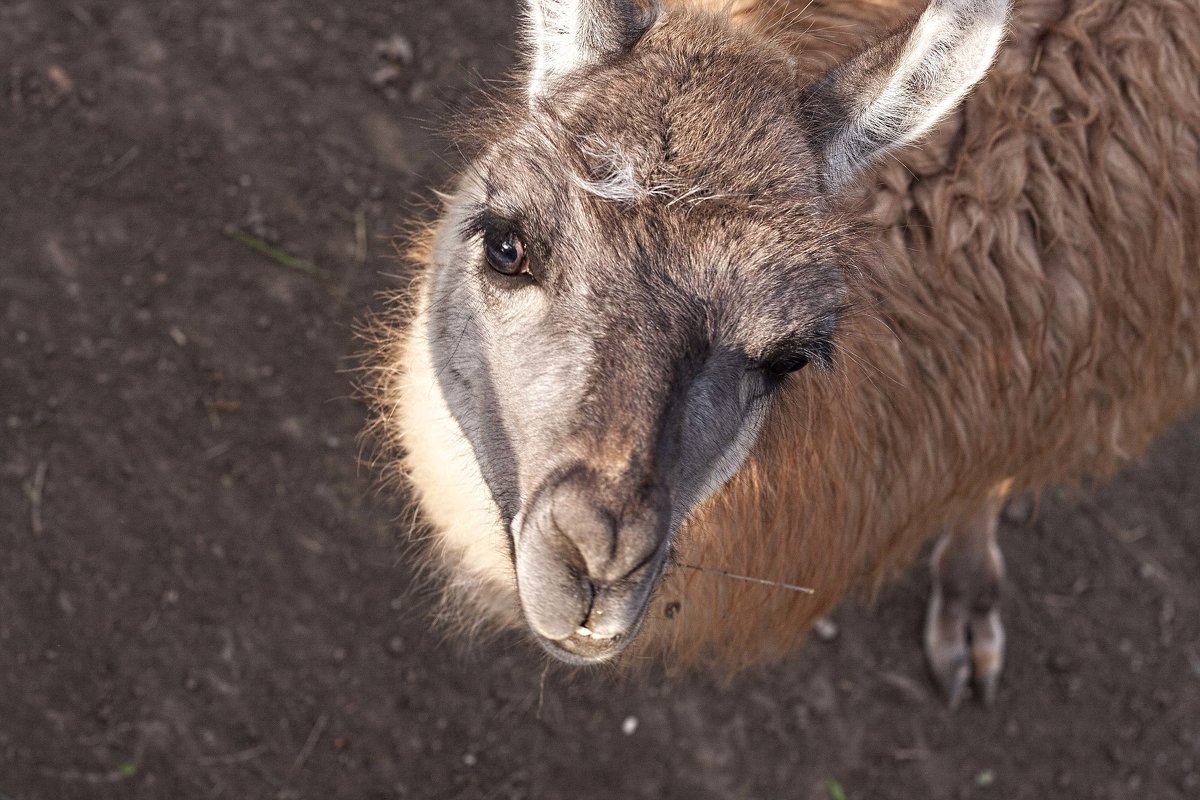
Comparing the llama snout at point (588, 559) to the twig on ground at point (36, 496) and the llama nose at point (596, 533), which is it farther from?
the twig on ground at point (36, 496)

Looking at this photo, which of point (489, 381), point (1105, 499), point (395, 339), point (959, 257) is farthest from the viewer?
point (1105, 499)

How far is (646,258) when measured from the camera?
6.98 feet

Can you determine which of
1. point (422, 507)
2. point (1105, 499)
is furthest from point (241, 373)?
point (1105, 499)

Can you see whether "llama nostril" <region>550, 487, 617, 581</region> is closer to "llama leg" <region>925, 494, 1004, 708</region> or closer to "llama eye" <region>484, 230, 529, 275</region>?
"llama eye" <region>484, 230, 529, 275</region>

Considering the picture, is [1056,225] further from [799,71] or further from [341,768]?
[341,768]

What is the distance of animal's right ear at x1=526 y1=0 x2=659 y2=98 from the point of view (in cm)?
232

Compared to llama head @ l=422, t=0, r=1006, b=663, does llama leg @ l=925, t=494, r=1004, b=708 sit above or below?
below

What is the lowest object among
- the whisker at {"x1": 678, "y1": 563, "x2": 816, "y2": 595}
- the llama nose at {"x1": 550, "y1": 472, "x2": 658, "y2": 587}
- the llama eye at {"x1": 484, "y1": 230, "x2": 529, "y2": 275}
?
the whisker at {"x1": 678, "y1": 563, "x2": 816, "y2": 595}

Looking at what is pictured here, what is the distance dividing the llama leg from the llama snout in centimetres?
298

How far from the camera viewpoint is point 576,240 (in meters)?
2.17

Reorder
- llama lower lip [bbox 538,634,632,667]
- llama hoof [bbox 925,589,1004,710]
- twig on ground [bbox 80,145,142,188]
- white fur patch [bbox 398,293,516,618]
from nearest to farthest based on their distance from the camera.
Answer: llama lower lip [bbox 538,634,632,667], white fur patch [bbox 398,293,516,618], twig on ground [bbox 80,145,142,188], llama hoof [bbox 925,589,1004,710]

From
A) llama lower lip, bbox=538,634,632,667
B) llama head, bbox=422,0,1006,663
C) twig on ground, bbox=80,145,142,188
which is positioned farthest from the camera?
twig on ground, bbox=80,145,142,188

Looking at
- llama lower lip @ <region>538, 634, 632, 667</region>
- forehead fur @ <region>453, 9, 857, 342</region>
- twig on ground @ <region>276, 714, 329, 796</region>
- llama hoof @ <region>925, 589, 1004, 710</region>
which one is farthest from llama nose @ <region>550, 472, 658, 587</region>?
llama hoof @ <region>925, 589, 1004, 710</region>

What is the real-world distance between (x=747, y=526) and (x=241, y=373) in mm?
2640
